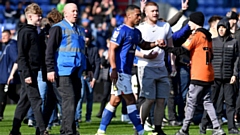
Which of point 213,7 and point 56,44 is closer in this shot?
point 56,44

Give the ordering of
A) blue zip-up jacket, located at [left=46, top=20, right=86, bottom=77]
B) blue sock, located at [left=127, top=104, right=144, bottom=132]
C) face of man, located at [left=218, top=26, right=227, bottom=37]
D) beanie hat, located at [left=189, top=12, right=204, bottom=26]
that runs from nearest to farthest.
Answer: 1. blue zip-up jacket, located at [left=46, top=20, right=86, bottom=77]
2. blue sock, located at [left=127, top=104, right=144, bottom=132]
3. beanie hat, located at [left=189, top=12, right=204, bottom=26]
4. face of man, located at [left=218, top=26, right=227, bottom=37]

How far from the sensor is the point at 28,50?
1101 centimetres

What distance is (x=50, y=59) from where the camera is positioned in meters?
10.3

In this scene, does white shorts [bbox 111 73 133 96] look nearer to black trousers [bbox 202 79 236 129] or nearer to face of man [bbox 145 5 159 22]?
face of man [bbox 145 5 159 22]

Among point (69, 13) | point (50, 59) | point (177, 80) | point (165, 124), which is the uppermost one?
point (69, 13)

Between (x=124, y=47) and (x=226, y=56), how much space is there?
3235 millimetres

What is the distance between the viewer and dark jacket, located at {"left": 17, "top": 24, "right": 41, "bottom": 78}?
430 inches

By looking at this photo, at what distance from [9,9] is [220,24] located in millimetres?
16141

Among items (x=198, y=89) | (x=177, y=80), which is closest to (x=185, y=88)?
(x=177, y=80)

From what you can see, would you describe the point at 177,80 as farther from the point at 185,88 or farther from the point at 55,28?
the point at 55,28

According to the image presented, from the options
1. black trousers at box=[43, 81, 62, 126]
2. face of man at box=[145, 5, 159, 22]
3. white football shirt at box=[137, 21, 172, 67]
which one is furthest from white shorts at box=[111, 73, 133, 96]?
black trousers at box=[43, 81, 62, 126]

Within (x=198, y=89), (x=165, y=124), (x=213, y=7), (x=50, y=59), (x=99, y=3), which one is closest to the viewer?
(x=50, y=59)

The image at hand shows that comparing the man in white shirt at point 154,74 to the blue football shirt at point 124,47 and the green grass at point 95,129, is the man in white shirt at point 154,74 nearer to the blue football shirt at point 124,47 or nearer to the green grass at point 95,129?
the blue football shirt at point 124,47

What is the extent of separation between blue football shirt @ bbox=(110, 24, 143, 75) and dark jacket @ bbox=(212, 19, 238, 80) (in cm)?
301
